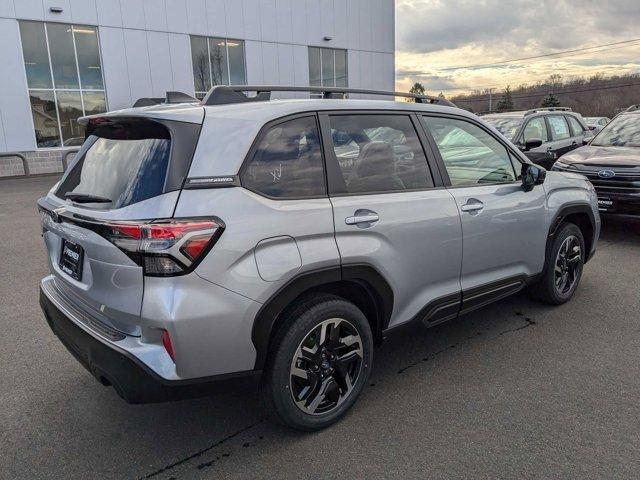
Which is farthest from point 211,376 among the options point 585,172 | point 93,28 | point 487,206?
point 93,28

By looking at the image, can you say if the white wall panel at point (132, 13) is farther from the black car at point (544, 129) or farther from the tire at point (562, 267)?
the tire at point (562, 267)

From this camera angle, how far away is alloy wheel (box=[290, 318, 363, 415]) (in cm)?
279

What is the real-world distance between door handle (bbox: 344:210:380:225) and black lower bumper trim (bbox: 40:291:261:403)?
95 cm

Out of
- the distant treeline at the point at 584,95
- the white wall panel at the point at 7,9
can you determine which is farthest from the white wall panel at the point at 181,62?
the distant treeline at the point at 584,95

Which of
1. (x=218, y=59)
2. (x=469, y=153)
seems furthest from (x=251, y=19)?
(x=469, y=153)

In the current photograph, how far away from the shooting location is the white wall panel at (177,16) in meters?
18.7

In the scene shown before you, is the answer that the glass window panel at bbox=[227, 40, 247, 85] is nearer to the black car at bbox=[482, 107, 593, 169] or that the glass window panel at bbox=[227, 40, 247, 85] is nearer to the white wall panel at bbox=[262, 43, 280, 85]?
the white wall panel at bbox=[262, 43, 280, 85]

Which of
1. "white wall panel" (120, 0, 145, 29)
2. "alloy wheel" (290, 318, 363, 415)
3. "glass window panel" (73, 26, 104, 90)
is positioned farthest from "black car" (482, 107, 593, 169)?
"glass window panel" (73, 26, 104, 90)

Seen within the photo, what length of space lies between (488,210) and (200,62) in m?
18.4

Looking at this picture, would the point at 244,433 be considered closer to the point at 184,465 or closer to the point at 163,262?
the point at 184,465

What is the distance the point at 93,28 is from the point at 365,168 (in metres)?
17.7

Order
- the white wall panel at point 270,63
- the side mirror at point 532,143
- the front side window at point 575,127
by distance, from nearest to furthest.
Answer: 1. the side mirror at point 532,143
2. the front side window at point 575,127
3. the white wall panel at point 270,63

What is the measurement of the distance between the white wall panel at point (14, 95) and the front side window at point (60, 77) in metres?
0.22

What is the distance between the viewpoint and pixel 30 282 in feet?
18.4
